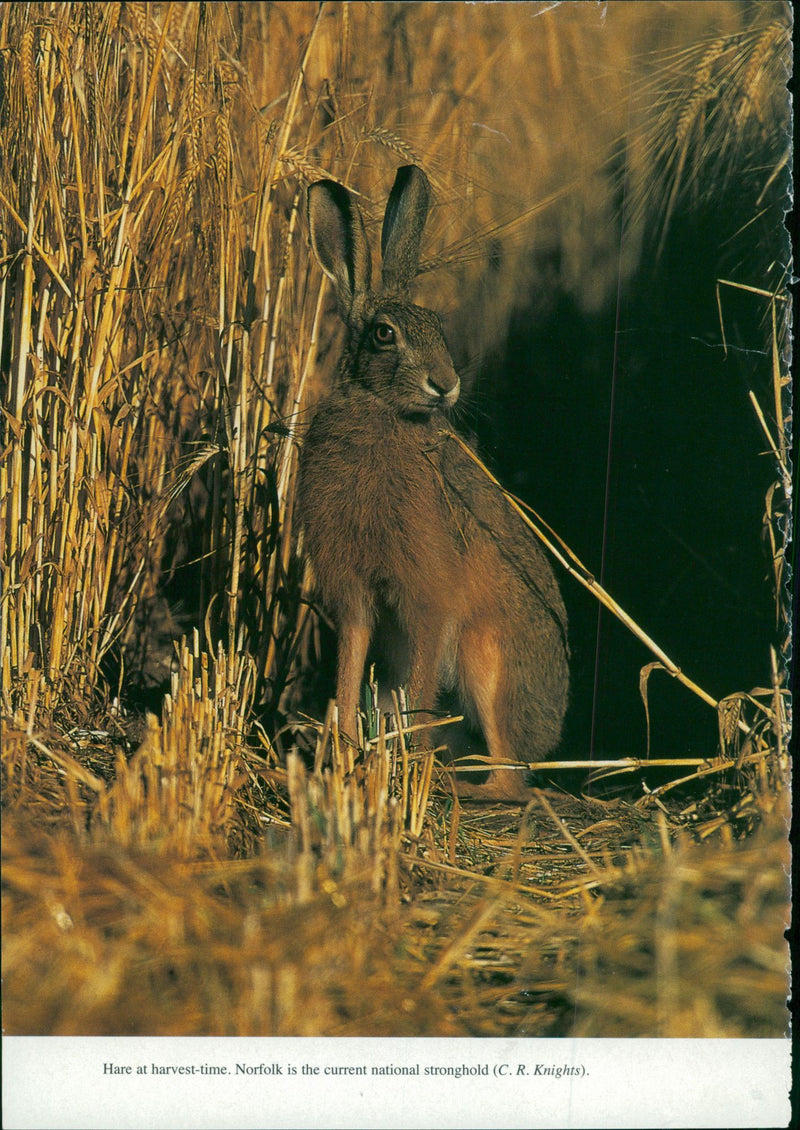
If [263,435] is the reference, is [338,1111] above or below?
below

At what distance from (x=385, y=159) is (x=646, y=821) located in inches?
78.8

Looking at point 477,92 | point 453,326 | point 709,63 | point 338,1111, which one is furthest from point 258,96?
point 338,1111

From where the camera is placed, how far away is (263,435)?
9.73 feet

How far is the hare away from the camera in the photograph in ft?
8.89

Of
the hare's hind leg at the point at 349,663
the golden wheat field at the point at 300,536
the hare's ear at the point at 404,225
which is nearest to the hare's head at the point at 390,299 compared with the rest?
the hare's ear at the point at 404,225

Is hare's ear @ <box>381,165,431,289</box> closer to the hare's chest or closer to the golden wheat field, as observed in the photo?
the golden wheat field

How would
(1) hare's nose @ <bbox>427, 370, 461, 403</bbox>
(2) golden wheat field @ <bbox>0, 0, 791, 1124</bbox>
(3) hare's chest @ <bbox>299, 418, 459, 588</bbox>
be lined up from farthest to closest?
1. (3) hare's chest @ <bbox>299, 418, 459, 588</bbox>
2. (1) hare's nose @ <bbox>427, 370, 461, 403</bbox>
3. (2) golden wheat field @ <bbox>0, 0, 791, 1124</bbox>

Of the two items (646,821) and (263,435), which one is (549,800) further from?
(263,435)

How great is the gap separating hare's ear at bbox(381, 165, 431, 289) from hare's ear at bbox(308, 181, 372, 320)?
0.08 m

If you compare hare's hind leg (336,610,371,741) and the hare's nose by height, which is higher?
the hare's nose

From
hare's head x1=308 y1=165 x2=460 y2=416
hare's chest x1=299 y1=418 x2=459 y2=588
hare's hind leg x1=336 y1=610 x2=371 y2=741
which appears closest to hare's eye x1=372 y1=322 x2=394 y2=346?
hare's head x1=308 y1=165 x2=460 y2=416

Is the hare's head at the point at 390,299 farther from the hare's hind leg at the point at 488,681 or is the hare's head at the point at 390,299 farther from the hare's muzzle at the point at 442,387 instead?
the hare's hind leg at the point at 488,681

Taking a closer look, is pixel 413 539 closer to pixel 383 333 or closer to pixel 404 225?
pixel 383 333

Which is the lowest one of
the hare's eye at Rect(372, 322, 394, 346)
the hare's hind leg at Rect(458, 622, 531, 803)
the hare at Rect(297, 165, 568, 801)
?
the hare's hind leg at Rect(458, 622, 531, 803)
